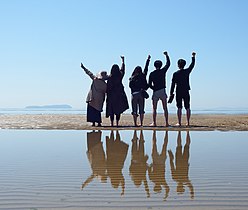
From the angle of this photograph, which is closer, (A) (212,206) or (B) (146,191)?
(A) (212,206)

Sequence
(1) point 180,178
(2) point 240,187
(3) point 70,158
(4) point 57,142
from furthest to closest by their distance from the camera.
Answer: (4) point 57,142 < (3) point 70,158 < (1) point 180,178 < (2) point 240,187

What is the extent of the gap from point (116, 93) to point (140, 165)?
23.6ft

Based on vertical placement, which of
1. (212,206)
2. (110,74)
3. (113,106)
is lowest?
(212,206)

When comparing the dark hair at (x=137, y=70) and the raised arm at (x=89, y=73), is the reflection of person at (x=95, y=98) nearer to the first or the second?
the raised arm at (x=89, y=73)

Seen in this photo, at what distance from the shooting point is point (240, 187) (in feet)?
14.2

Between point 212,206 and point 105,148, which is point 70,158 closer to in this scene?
point 105,148

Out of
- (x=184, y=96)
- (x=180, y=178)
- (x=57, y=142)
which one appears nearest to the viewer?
(x=180, y=178)

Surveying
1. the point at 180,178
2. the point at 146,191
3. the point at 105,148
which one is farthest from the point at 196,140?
the point at 146,191

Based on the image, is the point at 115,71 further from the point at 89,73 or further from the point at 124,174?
the point at 124,174

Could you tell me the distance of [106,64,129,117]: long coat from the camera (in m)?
12.8

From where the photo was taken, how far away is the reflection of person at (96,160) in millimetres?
5000

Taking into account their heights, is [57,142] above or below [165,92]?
below

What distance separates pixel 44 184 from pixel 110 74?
336 inches

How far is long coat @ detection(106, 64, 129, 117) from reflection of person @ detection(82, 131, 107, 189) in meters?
3.77
